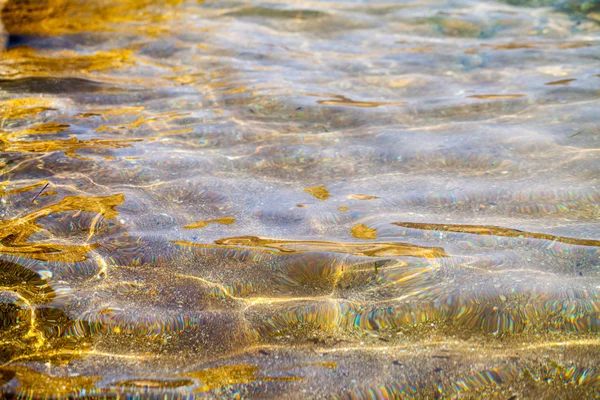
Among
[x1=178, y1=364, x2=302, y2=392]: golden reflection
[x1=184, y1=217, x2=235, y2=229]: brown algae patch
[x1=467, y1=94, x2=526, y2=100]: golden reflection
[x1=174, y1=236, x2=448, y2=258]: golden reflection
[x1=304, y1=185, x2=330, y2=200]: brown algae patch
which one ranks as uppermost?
[x1=467, y1=94, x2=526, y2=100]: golden reflection

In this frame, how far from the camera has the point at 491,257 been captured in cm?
240

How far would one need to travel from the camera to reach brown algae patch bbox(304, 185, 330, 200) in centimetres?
305

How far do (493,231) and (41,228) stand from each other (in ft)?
7.86

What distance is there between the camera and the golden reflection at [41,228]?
8.03 feet

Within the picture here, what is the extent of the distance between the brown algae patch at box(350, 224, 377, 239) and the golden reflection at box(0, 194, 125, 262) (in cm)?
134

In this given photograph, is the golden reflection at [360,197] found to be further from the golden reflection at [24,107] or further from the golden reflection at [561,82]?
the golden reflection at [24,107]

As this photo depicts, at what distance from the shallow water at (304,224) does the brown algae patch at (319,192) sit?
0.5 inches

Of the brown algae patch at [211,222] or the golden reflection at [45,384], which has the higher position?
the brown algae patch at [211,222]

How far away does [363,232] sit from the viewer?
2.68 m

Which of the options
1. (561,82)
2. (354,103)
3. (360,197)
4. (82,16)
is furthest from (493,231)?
(82,16)

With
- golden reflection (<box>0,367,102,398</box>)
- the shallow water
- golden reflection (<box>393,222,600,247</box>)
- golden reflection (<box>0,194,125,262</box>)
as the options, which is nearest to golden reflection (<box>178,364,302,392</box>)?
the shallow water

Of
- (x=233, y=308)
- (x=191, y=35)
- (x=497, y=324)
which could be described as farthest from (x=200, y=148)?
(x=191, y=35)

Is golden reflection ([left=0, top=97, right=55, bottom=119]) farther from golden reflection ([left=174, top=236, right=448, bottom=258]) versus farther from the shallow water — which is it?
golden reflection ([left=174, top=236, right=448, bottom=258])

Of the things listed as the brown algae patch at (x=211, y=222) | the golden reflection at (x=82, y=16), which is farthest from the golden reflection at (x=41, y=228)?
the golden reflection at (x=82, y=16)
